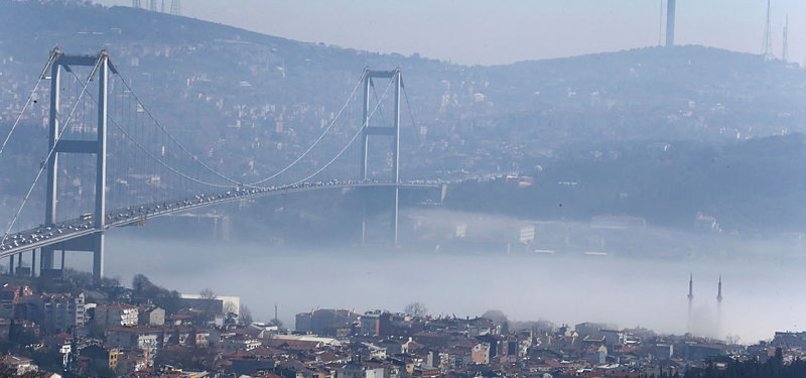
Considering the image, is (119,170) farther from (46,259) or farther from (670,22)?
(670,22)

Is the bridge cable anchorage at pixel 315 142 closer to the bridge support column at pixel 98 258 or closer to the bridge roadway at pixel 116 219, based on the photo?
the bridge roadway at pixel 116 219

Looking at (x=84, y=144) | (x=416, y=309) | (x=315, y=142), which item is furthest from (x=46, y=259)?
(x=315, y=142)

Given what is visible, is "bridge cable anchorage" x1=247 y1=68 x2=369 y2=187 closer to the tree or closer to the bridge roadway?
the bridge roadway

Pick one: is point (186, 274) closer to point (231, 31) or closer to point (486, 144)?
point (486, 144)

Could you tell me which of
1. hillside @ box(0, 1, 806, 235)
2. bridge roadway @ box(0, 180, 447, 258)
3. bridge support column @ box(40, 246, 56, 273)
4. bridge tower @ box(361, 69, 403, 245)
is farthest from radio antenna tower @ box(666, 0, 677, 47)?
bridge support column @ box(40, 246, 56, 273)

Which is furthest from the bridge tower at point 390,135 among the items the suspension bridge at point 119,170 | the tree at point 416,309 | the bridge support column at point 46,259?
the bridge support column at point 46,259
